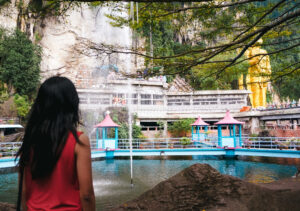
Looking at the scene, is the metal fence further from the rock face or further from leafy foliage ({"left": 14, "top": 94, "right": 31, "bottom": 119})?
the rock face

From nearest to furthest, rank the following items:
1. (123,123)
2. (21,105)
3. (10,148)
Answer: (10,148) → (21,105) → (123,123)

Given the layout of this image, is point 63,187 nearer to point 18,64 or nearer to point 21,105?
point 21,105

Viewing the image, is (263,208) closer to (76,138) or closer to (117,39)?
(76,138)

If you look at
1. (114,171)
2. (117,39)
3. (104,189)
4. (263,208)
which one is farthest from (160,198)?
(117,39)

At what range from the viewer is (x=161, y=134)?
20969mm

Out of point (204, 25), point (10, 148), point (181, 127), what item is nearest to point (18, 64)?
point (10, 148)

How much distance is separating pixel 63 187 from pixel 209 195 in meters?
3.30

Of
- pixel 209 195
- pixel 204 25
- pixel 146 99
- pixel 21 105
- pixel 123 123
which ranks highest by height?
pixel 146 99

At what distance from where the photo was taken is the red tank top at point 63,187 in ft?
3.89

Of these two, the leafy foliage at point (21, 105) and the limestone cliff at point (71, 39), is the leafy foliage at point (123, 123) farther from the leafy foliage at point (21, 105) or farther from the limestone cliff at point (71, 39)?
the leafy foliage at point (21, 105)

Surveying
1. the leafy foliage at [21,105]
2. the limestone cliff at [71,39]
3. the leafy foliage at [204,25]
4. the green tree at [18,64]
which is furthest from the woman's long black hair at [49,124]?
the limestone cliff at [71,39]

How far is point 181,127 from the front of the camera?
21.0 meters

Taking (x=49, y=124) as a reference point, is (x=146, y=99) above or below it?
above

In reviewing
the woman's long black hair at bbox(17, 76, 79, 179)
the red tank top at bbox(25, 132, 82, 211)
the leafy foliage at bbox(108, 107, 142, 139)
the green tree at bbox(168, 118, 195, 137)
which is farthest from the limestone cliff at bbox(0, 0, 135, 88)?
the red tank top at bbox(25, 132, 82, 211)
